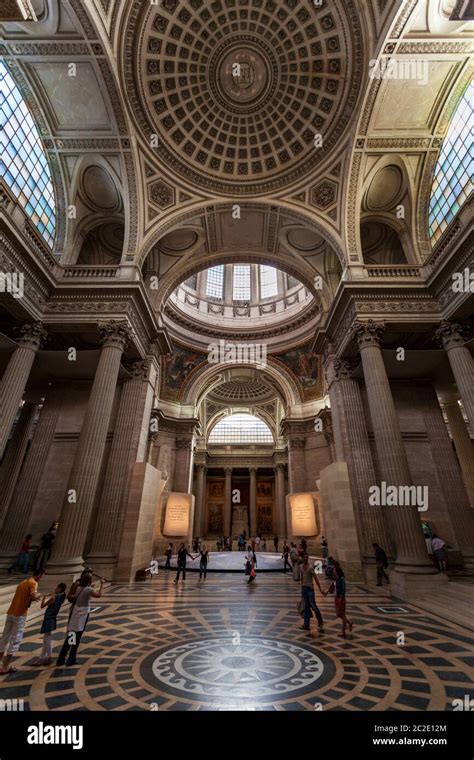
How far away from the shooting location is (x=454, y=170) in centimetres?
1150

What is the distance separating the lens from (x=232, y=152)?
13367 mm

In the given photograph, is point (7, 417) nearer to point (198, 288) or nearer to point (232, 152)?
point (232, 152)

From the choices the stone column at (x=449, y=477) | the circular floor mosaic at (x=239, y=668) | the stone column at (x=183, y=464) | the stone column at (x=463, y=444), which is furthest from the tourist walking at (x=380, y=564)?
the stone column at (x=183, y=464)

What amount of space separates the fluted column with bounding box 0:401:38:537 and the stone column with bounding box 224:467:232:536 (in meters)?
24.9

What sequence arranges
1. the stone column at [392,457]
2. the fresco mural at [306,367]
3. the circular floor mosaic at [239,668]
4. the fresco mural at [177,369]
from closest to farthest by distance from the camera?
the circular floor mosaic at [239,668]
the stone column at [392,457]
the fresco mural at [306,367]
the fresco mural at [177,369]

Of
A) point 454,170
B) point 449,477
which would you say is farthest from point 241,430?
point 454,170

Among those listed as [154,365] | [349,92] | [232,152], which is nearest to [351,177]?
[349,92]

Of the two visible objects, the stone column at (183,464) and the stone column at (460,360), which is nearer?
the stone column at (460,360)

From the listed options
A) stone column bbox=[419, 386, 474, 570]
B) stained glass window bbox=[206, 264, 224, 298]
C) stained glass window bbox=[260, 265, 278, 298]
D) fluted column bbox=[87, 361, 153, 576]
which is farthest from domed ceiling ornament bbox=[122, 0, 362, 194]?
stained glass window bbox=[206, 264, 224, 298]

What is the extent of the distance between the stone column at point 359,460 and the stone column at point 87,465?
8.24 m

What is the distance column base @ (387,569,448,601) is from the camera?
8055 mm

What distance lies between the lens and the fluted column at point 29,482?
36.7ft

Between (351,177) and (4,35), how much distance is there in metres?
11.9

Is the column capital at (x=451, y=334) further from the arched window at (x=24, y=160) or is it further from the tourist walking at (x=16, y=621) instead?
the arched window at (x=24, y=160)
